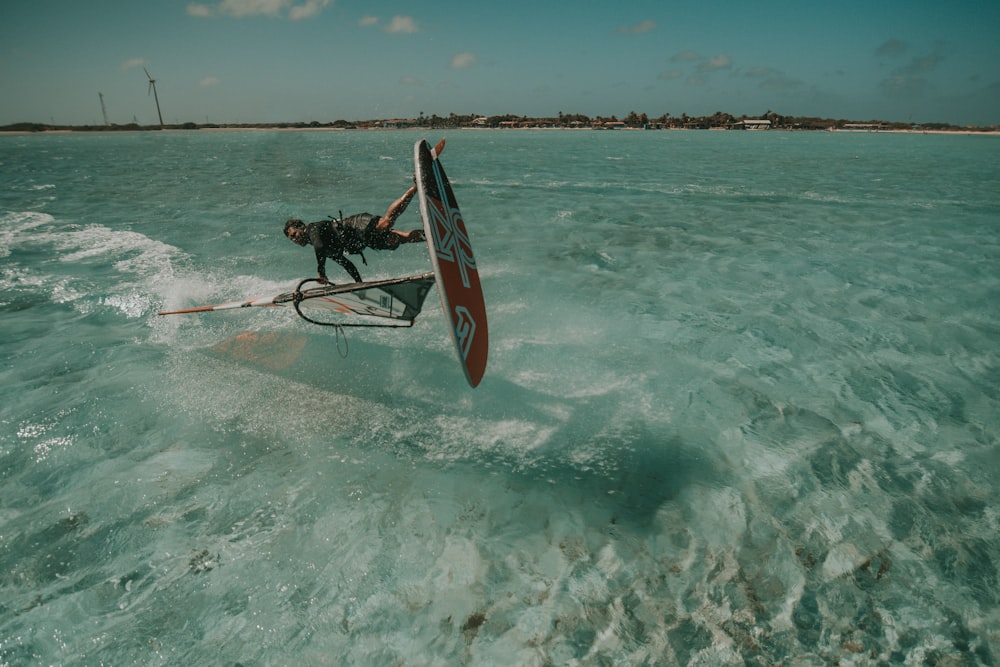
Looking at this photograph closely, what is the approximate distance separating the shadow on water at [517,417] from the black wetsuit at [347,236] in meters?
1.98

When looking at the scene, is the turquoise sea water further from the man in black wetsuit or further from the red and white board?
the man in black wetsuit

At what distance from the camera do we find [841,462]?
6.06 m

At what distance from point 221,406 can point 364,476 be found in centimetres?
322

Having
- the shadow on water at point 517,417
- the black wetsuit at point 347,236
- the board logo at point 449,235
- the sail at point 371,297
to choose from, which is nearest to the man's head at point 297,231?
the black wetsuit at point 347,236

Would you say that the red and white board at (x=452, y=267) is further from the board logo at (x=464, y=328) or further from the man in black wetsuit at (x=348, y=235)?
the man in black wetsuit at (x=348, y=235)

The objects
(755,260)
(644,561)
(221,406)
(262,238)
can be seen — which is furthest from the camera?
(262,238)

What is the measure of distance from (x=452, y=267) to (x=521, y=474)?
9.47 feet

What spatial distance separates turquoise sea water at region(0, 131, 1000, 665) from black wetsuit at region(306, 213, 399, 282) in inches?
89.2

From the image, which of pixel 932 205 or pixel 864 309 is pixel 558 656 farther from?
pixel 932 205

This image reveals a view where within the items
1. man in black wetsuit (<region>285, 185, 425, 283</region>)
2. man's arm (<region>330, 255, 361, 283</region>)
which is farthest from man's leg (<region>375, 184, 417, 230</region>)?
man's arm (<region>330, 255, 361, 283</region>)

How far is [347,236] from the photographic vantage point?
804 cm

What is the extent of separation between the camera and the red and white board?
5.32 metres

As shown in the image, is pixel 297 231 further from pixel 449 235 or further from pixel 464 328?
pixel 464 328

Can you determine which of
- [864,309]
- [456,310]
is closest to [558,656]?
[456,310]
